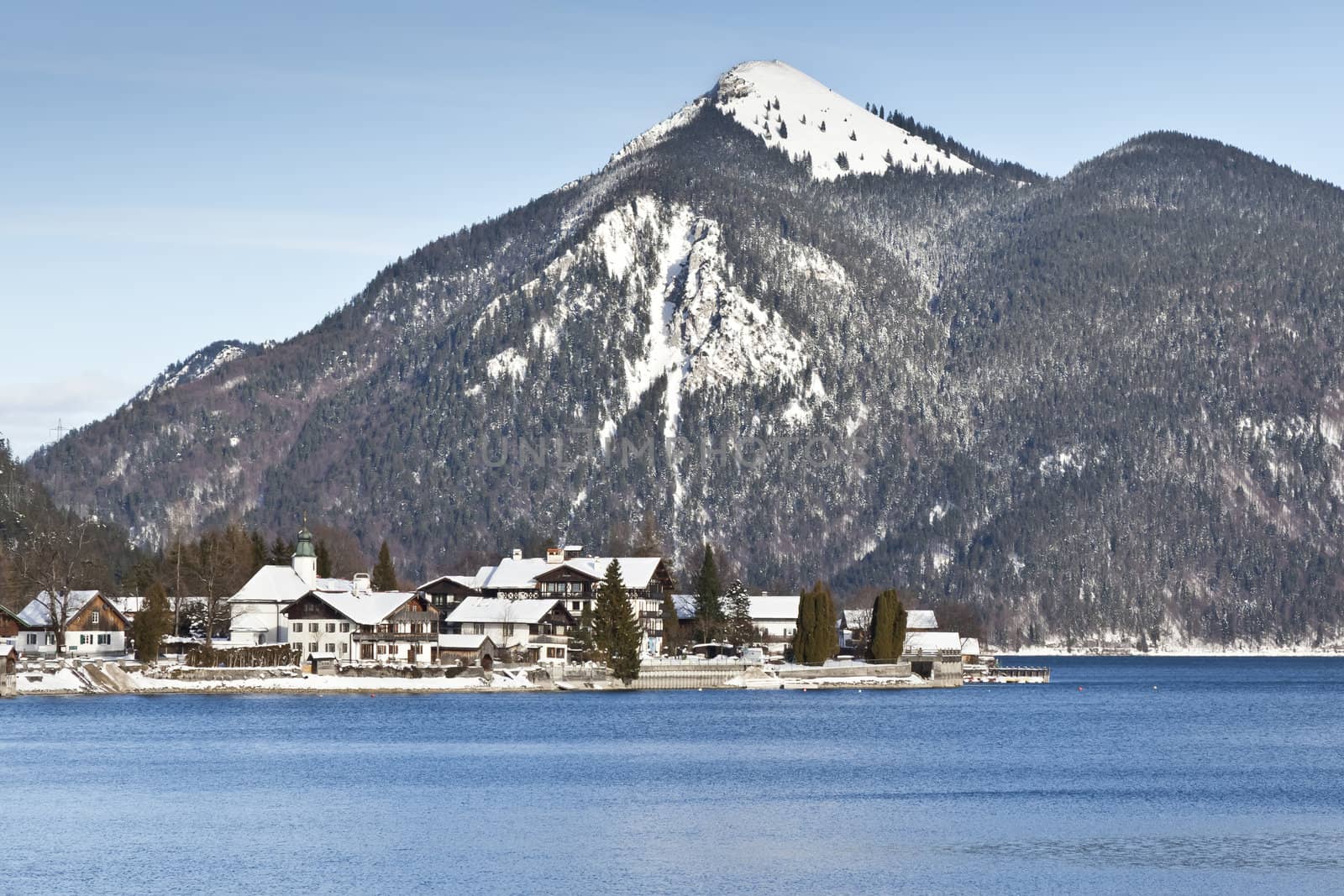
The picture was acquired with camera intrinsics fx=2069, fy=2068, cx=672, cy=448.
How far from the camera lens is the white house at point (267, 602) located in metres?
161

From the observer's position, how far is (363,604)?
524 feet

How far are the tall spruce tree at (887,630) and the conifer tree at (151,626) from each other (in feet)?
188

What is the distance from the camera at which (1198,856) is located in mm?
64688

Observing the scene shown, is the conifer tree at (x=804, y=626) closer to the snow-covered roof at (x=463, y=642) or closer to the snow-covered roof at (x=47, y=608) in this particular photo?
the snow-covered roof at (x=463, y=642)

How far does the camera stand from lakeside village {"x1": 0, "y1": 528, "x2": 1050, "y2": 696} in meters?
147

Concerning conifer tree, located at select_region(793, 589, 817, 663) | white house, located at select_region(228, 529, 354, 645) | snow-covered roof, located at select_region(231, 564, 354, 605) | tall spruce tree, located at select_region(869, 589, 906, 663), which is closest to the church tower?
snow-covered roof, located at select_region(231, 564, 354, 605)

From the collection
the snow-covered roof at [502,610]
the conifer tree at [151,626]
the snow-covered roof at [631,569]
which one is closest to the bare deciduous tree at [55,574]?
the conifer tree at [151,626]

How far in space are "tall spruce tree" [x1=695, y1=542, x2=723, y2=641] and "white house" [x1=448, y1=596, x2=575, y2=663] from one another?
65.9ft

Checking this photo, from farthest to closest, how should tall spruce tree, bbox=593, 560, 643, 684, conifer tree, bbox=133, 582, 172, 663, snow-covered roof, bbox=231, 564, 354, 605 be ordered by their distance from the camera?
1. snow-covered roof, bbox=231, 564, 354, 605
2. tall spruce tree, bbox=593, 560, 643, 684
3. conifer tree, bbox=133, 582, 172, 663

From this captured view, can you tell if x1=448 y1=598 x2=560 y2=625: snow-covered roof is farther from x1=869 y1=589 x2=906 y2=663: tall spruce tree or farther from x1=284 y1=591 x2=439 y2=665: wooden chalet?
x1=869 y1=589 x2=906 y2=663: tall spruce tree

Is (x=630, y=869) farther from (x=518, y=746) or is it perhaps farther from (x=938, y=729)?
(x=938, y=729)

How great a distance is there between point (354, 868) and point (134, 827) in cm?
1203

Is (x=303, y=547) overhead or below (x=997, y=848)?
overhead

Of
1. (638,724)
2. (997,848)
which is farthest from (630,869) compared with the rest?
(638,724)
